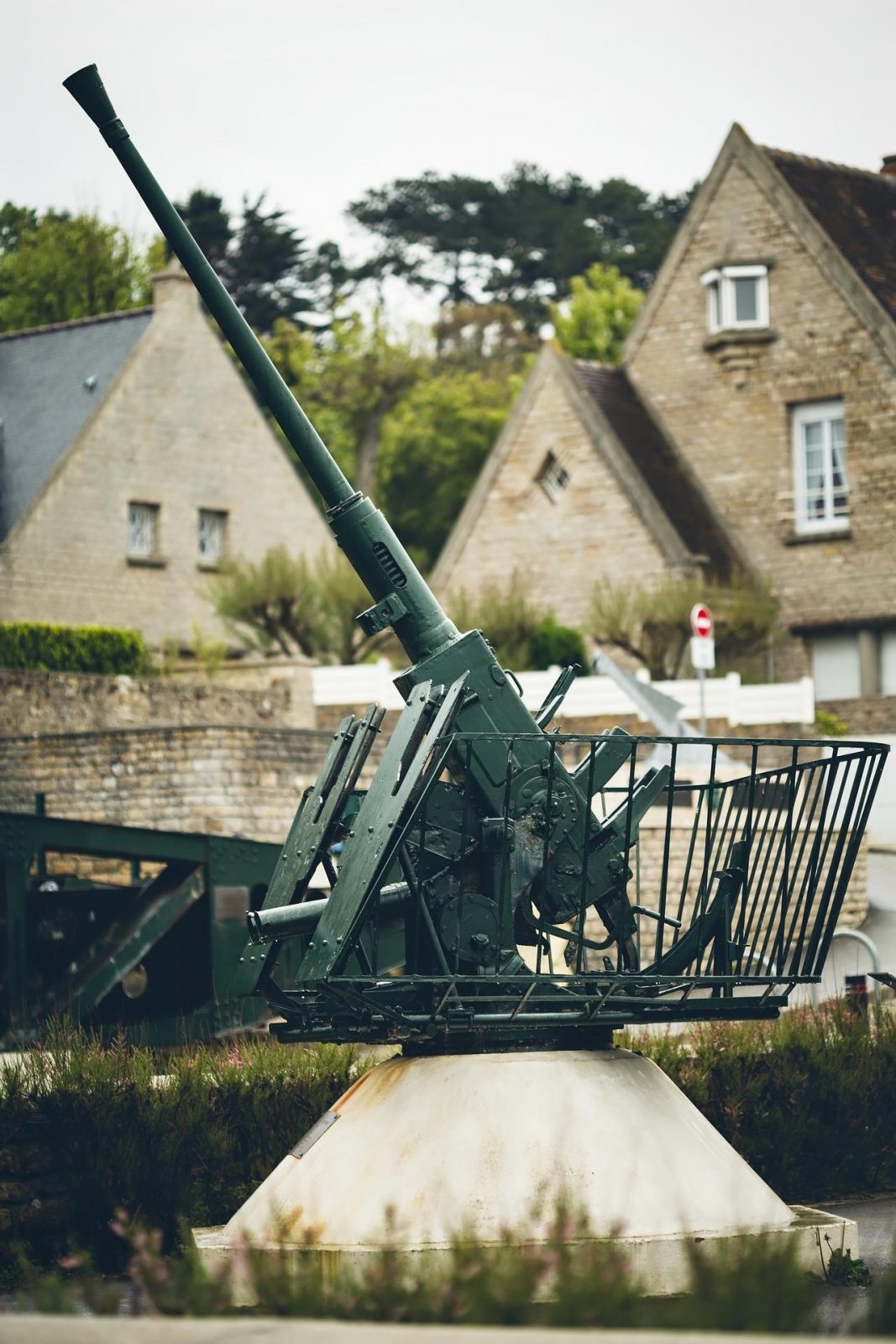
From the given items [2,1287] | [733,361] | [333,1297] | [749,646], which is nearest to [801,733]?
[749,646]

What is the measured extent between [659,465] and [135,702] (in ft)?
38.2

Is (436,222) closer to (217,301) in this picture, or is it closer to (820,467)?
(820,467)

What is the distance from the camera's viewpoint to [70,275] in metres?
52.2

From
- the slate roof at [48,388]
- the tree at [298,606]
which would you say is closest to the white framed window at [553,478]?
the tree at [298,606]

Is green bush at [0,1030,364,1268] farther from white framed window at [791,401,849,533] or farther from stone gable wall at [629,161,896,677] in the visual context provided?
white framed window at [791,401,849,533]

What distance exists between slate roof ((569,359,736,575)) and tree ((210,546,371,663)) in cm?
525

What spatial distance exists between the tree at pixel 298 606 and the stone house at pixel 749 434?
4.51 m

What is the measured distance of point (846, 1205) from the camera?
8.51 m

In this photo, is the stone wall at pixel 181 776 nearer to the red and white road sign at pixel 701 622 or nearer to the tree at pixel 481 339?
the red and white road sign at pixel 701 622

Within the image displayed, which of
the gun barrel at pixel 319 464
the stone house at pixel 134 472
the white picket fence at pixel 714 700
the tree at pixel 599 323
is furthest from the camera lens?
the tree at pixel 599 323

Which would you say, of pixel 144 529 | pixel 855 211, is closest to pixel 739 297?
pixel 855 211

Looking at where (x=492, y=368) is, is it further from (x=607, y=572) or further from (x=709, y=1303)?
(x=709, y=1303)

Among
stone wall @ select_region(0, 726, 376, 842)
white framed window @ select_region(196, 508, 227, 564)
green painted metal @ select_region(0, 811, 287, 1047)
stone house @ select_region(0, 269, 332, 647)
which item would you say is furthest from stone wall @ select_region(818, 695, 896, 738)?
green painted metal @ select_region(0, 811, 287, 1047)

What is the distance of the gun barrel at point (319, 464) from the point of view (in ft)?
22.6
